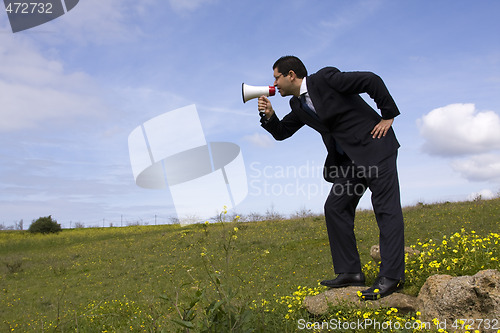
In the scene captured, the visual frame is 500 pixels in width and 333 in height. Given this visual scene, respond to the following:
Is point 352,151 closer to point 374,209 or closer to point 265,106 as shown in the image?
point 374,209

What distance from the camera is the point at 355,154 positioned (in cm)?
407

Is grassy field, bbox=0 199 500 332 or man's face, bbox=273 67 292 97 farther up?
man's face, bbox=273 67 292 97

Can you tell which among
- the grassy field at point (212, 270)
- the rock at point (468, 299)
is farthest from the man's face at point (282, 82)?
the rock at point (468, 299)

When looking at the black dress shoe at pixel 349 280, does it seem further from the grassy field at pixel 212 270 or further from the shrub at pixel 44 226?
the shrub at pixel 44 226

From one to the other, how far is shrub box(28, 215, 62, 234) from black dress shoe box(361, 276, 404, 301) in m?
40.8

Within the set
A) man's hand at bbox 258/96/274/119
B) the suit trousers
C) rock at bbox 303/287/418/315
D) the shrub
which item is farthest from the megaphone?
the shrub

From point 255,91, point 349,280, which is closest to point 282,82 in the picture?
point 255,91

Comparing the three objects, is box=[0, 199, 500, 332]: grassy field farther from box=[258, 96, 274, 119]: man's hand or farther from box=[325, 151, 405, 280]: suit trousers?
box=[258, 96, 274, 119]: man's hand

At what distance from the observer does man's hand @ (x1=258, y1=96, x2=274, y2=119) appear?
446 centimetres

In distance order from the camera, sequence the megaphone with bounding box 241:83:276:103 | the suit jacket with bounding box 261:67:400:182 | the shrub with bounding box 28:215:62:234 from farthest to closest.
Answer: the shrub with bounding box 28:215:62:234 < the megaphone with bounding box 241:83:276:103 < the suit jacket with bounding box 261:67:400:182

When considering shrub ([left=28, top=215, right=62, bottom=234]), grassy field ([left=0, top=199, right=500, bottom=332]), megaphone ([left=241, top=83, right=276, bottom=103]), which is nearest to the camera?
megaphone ([left=241, top=83, right=276, bottom=103])

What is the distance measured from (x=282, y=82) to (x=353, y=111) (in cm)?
79

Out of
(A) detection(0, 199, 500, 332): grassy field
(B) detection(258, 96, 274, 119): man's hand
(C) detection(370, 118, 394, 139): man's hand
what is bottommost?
(A) detection(0, 199, 500, 332): grassy field

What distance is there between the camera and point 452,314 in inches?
143
